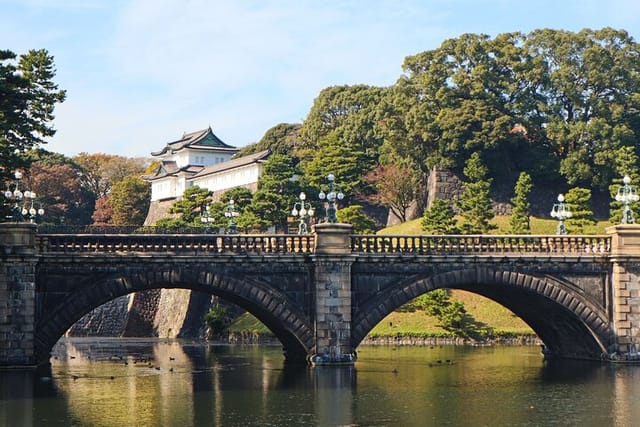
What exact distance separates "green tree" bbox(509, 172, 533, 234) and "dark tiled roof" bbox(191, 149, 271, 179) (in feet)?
99.7

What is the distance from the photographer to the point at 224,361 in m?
58.2

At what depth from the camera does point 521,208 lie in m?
84.1

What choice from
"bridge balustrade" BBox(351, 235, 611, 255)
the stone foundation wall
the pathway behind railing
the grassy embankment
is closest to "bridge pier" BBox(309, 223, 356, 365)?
the pathway behind railing

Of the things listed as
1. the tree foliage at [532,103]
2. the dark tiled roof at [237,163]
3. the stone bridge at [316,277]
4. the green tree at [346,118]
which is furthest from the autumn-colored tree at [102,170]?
the stone bridge at [316,277]

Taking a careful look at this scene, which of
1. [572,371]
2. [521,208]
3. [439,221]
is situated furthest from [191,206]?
[572,371]

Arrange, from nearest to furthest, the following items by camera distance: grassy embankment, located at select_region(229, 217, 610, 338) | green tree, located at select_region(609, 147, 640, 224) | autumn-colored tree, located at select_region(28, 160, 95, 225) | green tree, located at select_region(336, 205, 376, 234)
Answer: grassy embankment, located at select_region(229, 217, 610, 338) → green tree, located at select_region(336, 205, 376, 234) → green tree, located at select_region(609, 147, 640, 224) → autumn-colored tree, located at select_region(28, 160, 95, 225)

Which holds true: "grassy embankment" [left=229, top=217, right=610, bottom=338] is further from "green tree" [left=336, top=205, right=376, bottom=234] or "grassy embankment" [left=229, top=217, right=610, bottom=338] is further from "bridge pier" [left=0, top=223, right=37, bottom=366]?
"bridge pier" [left=0, top=223, right=37, bottom=366]

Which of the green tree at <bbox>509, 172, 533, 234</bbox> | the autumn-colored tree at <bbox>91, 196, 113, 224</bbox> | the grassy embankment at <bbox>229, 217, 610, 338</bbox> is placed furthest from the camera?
the autumn-colored tree at <bbox>91, 196, 113, 224</bbox>

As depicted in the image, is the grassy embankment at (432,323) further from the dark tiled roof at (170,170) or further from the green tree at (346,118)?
the dark tiled roof at (170,170)

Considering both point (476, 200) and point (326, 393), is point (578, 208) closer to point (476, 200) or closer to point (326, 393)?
point (476, 200)

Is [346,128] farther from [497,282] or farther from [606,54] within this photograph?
[497,282]

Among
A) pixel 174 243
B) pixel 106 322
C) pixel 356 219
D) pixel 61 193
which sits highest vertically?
pixel 61 193

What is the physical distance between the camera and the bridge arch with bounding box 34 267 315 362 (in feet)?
153

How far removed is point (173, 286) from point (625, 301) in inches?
816
